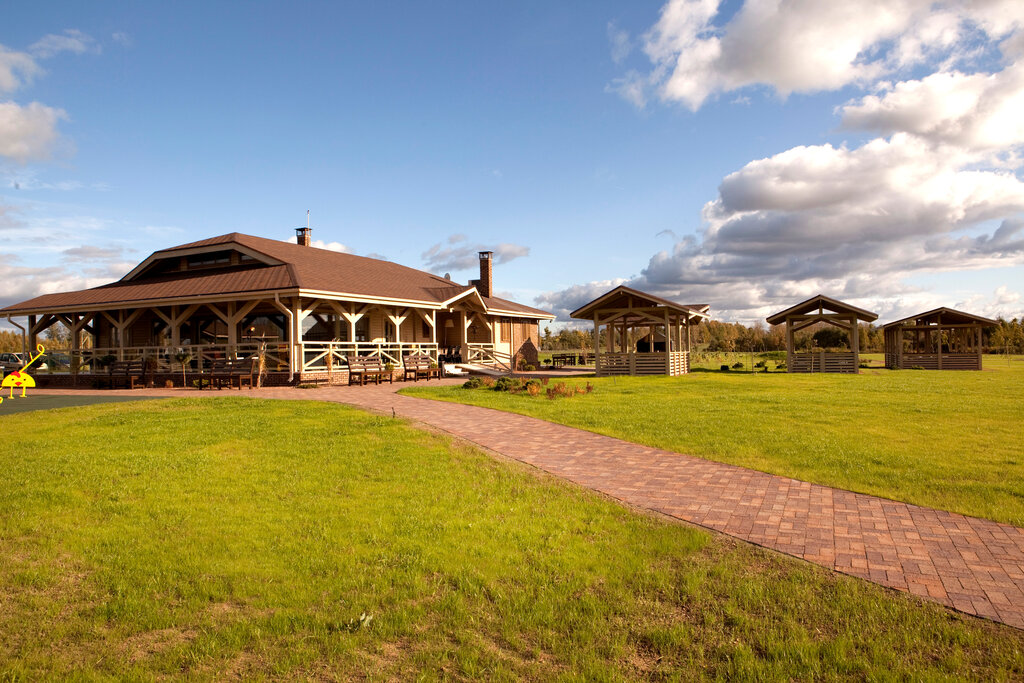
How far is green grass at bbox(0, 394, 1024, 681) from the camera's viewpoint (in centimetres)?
347

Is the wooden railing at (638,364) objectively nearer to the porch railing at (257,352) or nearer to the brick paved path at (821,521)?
the porch railing at (257,352)

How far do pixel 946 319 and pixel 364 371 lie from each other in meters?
31.7

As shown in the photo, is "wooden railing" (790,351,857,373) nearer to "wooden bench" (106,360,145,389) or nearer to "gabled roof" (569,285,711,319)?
"gabled roof" (569,285,711,319)

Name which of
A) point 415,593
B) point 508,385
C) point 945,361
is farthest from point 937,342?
point 415,593

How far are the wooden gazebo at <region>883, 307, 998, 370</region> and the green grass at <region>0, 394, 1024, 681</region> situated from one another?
3467cm

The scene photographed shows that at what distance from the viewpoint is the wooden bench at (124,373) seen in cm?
2219

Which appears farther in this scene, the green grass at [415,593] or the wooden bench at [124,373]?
the wooden bench at [124,373]

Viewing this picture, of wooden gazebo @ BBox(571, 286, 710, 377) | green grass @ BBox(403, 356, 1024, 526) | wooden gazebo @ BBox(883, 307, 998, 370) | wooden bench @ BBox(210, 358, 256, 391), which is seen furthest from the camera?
wooden gazebo @ BBox(883, 307, 998, 370)

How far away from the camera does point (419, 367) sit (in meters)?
25.3

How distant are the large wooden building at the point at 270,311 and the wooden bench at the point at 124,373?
110cm

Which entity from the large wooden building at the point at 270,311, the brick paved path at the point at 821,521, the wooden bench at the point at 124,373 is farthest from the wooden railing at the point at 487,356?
the brick paved path at the point at 821,521

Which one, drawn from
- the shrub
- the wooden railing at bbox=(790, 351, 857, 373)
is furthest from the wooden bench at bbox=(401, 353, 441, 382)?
the wooden railing at bbox=(790, 351, 857, 373)

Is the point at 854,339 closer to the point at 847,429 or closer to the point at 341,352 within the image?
the point at 847,429

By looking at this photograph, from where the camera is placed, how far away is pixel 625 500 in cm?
653
